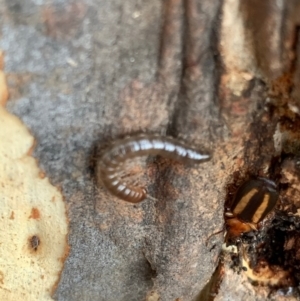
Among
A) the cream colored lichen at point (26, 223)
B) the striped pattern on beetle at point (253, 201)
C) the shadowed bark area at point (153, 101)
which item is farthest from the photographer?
the striped pattern on beetle at point (253, 201)

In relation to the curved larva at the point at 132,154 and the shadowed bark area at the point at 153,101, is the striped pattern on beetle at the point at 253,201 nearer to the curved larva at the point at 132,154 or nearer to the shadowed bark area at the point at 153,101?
the shadowed bark area at the point at 153,101

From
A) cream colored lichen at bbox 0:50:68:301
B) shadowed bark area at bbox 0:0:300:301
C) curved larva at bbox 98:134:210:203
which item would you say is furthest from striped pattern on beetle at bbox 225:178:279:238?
cream colored lichen at bbox 0:50:68:301

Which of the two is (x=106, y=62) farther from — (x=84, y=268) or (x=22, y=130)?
(x=84, y=268)

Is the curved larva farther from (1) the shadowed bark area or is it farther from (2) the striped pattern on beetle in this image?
(2) the striped pattern on beetle

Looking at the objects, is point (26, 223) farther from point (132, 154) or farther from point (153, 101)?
point (153, 101)

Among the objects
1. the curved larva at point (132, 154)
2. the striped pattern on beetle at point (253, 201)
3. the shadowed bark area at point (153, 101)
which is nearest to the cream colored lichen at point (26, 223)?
the shadowed bark area at point (153, 101)

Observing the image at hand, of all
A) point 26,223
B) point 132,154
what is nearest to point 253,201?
point 132,154
